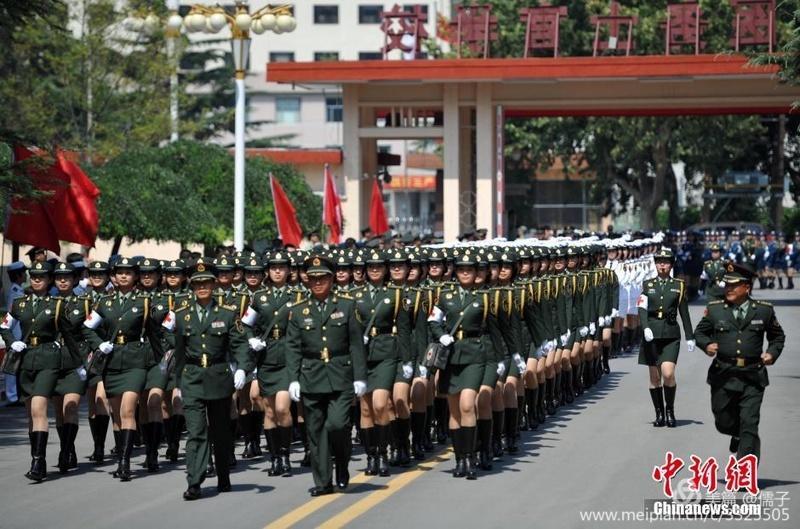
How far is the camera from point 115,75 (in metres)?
47.9

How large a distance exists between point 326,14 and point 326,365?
3235 inches

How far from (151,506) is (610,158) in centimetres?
5467

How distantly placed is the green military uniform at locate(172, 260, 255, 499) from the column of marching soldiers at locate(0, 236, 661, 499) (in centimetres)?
1

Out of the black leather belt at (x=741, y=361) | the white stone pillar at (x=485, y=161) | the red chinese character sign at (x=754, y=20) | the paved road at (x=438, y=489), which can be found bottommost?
the paved road at (x=438, y=489)

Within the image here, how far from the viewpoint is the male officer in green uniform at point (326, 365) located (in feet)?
44.0

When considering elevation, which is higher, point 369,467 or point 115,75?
point 115,75

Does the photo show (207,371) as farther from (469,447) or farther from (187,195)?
(187,195)

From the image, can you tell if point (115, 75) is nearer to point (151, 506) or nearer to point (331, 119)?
point (151, 506)

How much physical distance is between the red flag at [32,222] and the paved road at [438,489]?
422cm

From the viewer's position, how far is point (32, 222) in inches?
894

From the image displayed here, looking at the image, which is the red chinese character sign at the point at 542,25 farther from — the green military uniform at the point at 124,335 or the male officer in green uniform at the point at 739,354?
the male officer in green uniform at the point at 739,354

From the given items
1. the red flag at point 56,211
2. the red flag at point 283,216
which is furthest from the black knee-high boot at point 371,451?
the red flag at point 283,216

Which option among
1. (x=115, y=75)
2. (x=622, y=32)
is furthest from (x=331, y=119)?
(x=115, y=75)

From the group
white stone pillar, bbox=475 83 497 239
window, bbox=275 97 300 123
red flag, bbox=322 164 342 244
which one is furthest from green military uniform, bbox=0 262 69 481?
window, bbox=275 97 300 123
